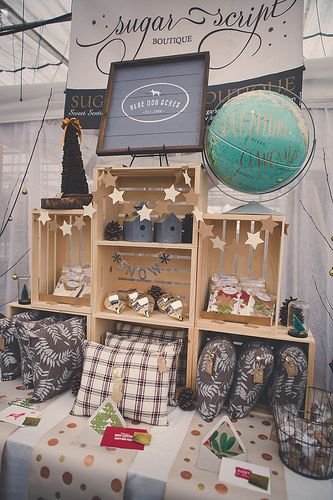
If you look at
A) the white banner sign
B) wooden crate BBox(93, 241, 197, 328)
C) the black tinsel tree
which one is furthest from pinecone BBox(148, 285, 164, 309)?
the white banner sign

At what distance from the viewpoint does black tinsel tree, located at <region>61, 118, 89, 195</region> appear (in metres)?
1.74

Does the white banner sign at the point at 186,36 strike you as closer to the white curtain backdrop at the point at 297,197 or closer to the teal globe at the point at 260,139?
the white curtain backdrop at the point at 297,197

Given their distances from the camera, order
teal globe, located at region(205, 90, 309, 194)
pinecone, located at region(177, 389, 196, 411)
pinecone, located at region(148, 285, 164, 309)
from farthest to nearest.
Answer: pinecone, located at region(148, 285, 164, 309) < pinecone, located at region(177, 389, 196, 411) < teal globe, located at region(205, 90, 309, 194)

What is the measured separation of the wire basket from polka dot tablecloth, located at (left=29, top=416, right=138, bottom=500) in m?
0.57

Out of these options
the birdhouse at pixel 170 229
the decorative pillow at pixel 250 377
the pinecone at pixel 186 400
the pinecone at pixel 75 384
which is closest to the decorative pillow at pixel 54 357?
the pinecone at pixel 75 384

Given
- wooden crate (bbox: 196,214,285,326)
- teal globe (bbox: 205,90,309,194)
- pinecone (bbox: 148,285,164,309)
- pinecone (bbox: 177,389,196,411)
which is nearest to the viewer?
teal globe (bbox: 205,90,309,194)

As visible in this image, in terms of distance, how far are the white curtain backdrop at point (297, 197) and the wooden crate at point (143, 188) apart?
52 centimetres

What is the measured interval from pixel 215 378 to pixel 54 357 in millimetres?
767

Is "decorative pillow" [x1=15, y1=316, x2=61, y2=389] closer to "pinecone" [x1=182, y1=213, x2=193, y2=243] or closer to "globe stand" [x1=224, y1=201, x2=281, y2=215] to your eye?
"pinecone" [x1=182, y1=213, x2=193, y2=243]

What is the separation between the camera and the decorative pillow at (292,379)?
1.41 m

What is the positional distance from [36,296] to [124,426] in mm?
880

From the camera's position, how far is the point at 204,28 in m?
1.74

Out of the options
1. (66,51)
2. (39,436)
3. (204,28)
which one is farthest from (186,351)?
(66,51)

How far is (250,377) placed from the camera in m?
1.45
